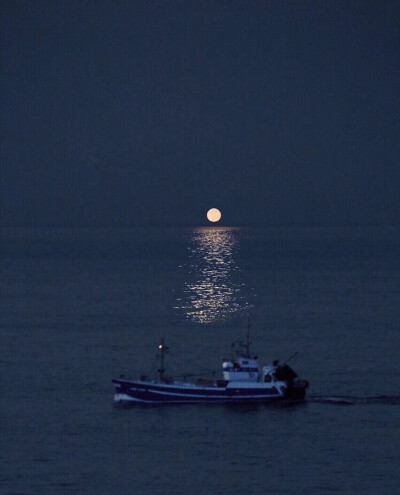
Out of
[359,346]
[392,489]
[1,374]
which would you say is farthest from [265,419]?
[359,346]

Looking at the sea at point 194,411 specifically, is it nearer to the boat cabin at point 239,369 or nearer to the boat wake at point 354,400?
the boat wake at point 354,400

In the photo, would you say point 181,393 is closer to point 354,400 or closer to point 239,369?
point 239,369

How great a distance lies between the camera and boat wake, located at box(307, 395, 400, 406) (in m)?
80.9

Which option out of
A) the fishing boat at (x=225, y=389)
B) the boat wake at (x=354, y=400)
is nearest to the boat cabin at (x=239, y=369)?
the fishing boat at (x=225, y=389)

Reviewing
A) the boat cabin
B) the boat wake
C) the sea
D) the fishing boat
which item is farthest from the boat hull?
the boat wake

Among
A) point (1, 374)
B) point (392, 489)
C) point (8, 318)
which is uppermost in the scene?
point (8, 318)

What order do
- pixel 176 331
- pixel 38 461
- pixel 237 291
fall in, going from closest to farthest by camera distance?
pixel 38 461 < pixel 176 331 < pixel 237 291

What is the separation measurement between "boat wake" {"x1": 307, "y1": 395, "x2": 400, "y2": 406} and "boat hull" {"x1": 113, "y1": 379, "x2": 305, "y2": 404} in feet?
15.6

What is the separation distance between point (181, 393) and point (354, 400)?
484 inches

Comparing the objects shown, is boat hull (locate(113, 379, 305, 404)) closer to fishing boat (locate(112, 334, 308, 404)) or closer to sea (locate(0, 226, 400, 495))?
fishing boat (locate(112, 334, 308, 404))

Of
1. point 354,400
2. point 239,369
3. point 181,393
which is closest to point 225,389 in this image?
point 239,369

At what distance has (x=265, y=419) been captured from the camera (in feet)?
248

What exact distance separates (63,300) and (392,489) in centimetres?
10418

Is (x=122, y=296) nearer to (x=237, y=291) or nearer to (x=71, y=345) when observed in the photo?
(x=237, y=291)
